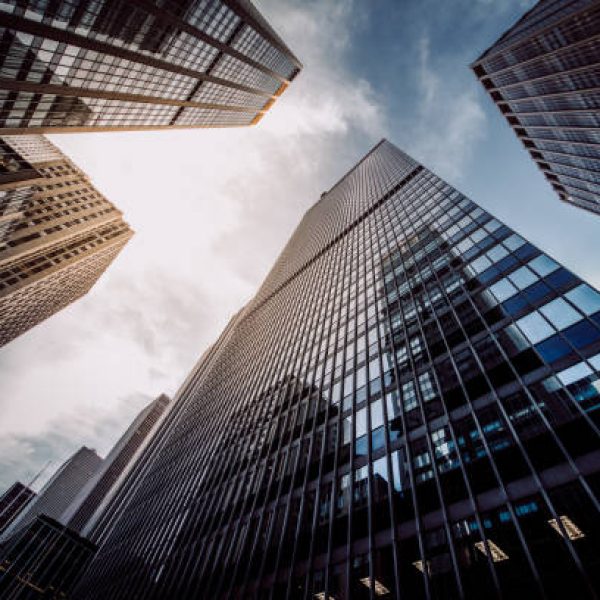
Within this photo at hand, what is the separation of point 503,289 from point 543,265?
2817mm

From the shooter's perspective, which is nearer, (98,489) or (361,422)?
(361,422)

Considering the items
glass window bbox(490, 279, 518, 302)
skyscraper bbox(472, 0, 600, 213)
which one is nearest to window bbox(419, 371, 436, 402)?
glass window bbox(490, 279, 518, 302)

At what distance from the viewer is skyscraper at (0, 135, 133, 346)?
7569cm

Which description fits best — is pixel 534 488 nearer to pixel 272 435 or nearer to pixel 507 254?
pixel 507 254

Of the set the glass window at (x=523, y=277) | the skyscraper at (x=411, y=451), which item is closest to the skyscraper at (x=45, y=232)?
the skyscraper at (x=411, y=451)

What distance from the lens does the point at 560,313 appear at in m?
21.1

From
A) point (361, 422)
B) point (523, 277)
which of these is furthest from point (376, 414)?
point (523, 277)

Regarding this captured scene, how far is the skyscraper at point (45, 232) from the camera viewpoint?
2980 inches

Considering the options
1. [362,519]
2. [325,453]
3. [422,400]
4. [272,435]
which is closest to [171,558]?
[272,435]

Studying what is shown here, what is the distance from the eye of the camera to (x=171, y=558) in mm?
36719

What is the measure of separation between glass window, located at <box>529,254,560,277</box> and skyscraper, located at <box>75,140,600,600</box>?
118mm

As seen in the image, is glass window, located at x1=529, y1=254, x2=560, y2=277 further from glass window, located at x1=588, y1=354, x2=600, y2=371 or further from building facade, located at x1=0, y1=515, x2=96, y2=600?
building facade, located at x1=0, y1=515, x2=96, y2=600

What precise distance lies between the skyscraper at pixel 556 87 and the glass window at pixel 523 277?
6115 centimetres

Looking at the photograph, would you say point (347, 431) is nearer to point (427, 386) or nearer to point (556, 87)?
point (427, 386)
